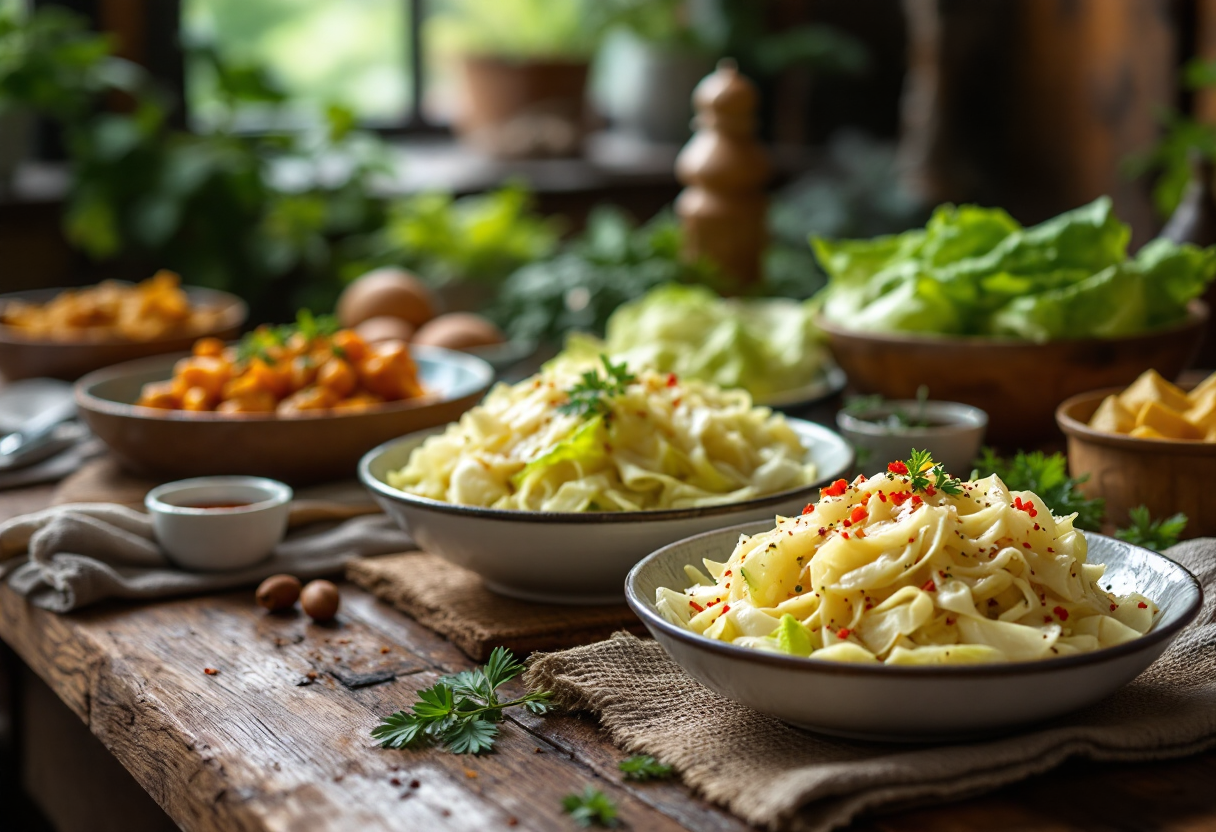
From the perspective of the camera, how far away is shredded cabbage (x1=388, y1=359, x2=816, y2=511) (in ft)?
5.30

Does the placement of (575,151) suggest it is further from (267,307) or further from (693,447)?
(693,447)

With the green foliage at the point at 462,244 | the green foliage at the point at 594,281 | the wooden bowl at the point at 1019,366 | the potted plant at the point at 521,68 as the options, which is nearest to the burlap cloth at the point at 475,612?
the wooden bowl at the point at 1019,366

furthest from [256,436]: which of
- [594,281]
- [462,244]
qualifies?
[462,244]

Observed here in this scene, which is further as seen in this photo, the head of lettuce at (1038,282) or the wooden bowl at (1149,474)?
the head of lettuce at (1038,282)

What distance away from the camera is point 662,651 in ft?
4.72

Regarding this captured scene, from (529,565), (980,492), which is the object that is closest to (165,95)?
(529,565)

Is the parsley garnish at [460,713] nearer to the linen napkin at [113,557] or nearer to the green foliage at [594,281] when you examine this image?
the linen napkin at [113,557]

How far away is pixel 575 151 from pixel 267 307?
170 cm

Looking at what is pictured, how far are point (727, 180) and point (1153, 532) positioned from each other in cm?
140

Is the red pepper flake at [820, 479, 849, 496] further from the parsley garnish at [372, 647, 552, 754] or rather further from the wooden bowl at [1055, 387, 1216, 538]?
the wooden bowl at [1055, 387, 1216, 538]

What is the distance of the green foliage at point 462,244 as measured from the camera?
11.6 ft

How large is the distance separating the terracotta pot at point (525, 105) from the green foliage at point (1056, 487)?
394 centimetres

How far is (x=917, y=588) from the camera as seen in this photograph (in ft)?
3.77

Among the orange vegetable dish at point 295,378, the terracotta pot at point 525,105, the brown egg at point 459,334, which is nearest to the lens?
the orange vegetable dish at point 295,378
